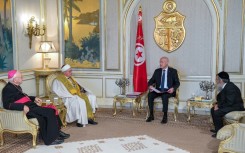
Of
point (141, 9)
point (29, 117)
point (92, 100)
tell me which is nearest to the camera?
point (29, 117)

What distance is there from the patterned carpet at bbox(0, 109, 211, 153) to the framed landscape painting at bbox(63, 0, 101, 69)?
1344 mm

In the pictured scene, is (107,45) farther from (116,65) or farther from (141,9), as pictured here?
(141,9)

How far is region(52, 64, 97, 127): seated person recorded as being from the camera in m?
5.53

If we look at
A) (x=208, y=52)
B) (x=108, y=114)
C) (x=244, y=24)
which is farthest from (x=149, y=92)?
(x=244, y=24)

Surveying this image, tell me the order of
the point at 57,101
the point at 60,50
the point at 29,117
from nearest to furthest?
the point at 29,117 → the point at 57,101 → the point at 60,50

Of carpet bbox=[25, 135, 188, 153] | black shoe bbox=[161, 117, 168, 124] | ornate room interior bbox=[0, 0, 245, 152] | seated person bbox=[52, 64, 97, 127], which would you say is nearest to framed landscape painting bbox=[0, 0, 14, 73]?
ornate room interior bbox=[0, 0, 245, 152]

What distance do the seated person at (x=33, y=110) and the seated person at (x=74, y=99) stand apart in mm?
943

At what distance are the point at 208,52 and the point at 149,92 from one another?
159 centimetres

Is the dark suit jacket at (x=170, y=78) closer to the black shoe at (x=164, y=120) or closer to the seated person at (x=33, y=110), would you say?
the black shoe at (x=164, y=120)

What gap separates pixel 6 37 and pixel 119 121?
9.31 feet

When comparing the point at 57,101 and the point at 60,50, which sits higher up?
the point at 60,50

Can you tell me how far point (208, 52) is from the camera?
648cm

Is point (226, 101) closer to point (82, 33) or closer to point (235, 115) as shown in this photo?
point (235, 115)

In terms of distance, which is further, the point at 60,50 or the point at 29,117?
the point at 60,50
